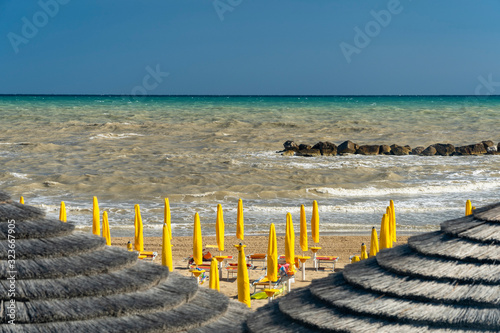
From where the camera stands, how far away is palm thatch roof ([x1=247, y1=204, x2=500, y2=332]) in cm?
350

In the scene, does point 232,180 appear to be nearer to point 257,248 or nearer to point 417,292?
point 257,248

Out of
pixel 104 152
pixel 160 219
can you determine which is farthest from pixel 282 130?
pixel 160 219

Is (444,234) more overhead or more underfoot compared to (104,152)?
more overhead

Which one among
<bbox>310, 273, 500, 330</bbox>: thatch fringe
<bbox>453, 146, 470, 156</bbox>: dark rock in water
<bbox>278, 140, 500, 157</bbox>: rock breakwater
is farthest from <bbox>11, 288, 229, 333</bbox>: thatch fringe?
<bbox>453, 146, 470, 156</bbox>: dark rock in water

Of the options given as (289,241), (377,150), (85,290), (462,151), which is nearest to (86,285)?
(85,290)

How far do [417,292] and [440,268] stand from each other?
25 cm

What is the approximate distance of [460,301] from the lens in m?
3.54

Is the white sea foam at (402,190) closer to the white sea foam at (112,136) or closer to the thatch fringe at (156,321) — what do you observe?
the thatch fringe at (156,321)

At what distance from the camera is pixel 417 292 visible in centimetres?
367

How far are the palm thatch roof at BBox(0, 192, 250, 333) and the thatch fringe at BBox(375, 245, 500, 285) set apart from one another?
131cm

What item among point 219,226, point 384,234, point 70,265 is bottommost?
point 219,226

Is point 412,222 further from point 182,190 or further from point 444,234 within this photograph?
point 444,234

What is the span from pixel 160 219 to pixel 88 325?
41.8ft

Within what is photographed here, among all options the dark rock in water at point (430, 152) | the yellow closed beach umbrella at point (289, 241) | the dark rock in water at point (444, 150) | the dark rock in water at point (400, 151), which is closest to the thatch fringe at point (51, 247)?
the yellow closed beach umbrella at point (289, 241)
